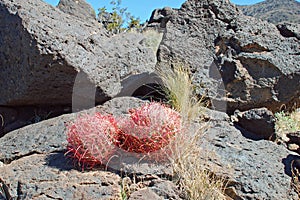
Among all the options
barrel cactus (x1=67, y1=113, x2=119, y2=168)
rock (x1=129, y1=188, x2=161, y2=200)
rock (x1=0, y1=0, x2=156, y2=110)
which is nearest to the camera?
rock (x1=129, y1=188, x2=161, y2=200)

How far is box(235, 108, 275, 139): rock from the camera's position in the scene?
496 centimetres

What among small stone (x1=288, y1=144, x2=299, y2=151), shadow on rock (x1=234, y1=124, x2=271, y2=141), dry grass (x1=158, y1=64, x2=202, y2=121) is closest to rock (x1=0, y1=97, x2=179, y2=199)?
dry grass (x1=158, y1=64, x2=202, y2=121)

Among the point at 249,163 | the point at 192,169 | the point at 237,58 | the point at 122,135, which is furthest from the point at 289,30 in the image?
the point at 122,135

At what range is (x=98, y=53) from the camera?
5.28m

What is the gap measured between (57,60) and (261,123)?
9.16 feet

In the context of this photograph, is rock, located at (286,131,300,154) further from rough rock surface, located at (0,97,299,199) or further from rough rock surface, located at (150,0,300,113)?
rough rock surface, located at (150,0,300,113)

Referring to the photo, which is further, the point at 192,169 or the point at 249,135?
the point at 249,135

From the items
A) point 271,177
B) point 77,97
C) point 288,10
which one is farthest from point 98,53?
point 288,10

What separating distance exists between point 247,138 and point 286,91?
1600 mm

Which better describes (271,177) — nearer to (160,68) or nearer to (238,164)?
(238,164)

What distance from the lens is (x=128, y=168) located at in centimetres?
365

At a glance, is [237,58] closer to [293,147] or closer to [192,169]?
[293,147]

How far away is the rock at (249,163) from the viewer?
3760 millimetres

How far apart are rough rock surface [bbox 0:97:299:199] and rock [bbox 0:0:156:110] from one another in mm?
482
